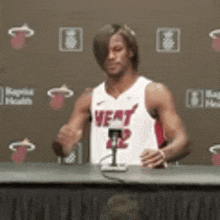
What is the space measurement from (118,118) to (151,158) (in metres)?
0.68

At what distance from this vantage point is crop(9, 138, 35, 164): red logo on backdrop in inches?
101

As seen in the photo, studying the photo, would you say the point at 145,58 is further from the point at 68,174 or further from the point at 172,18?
the point at 68,174

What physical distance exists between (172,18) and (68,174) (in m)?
1.50

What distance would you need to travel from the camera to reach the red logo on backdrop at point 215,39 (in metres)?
2.49

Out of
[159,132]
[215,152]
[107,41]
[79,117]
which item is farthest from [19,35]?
[215,152]

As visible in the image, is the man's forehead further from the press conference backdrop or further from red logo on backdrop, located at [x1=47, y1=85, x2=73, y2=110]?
red logo on backdrop, located at [x1=47, y1=85, x2=73, y2=110]

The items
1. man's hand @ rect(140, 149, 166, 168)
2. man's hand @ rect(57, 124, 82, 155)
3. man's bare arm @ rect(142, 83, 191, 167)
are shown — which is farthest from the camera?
man's hand @ rect(57, 124, 82, 155)

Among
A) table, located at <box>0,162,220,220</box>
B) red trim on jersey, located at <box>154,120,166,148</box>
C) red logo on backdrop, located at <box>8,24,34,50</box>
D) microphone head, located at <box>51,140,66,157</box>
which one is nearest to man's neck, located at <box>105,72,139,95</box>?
red trim on jersey, located at <box>154,120,166,148</box>

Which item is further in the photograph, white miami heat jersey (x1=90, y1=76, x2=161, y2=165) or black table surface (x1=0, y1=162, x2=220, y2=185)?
white miami heat jersey (x1=90, y1=76, x2=161, y2=165)

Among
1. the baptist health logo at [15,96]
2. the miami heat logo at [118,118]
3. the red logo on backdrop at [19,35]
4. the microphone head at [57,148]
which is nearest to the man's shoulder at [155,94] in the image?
the miami heat logo at [118,118]

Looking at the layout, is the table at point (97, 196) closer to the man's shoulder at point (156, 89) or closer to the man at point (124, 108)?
the man at point (124, 108)

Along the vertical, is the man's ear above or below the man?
above

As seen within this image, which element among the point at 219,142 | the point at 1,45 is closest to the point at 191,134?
the point at 219,142

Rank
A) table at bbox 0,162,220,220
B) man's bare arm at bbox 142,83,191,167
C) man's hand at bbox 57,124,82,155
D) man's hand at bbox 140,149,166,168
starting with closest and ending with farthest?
table at bbox 0,162,220,220 < man's hand at bbox 140,149,166,168 < man's bare arm at bbox 142,83,191,167 < man's hand at bbox 57,124,82,155
